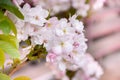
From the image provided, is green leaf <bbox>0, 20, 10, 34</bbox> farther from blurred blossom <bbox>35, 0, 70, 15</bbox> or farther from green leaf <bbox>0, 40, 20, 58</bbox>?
blurred blossom <bbox>35, 0, 70, 15</bbox>

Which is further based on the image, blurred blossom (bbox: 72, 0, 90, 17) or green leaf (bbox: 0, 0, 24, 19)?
blurred blossom (bbox: 72, 0, 90, 17)

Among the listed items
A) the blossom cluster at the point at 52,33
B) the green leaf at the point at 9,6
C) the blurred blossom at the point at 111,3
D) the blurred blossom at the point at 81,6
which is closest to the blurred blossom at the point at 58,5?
the blurred blossom at the point at 81,6

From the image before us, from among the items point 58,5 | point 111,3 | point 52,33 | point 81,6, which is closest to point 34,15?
point 52,33

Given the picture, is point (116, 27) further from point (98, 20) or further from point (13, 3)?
point (13, 3)

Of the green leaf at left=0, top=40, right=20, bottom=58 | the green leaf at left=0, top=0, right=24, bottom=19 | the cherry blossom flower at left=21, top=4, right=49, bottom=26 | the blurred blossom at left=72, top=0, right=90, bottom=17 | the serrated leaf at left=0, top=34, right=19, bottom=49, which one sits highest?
the blurred blossom at left=72, top=0, right=90, bottom=17

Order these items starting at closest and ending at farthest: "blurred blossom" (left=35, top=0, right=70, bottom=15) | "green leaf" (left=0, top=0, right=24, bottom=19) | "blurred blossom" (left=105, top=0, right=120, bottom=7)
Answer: "green leaf" (left=0, top=0, right=24, bottom=19), "blurred blossom" (left=35, top=0, right=70, bottom=15), "blurred blossom" (left=105, top=0, right=120, bottom=7)

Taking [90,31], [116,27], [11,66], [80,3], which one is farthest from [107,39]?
[11,66]

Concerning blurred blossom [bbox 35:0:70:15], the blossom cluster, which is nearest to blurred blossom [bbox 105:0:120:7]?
blurred blossom [bbox 35:0:70:15]

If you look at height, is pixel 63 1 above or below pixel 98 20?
below

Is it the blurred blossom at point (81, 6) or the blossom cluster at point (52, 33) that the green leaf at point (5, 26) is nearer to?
the blossom cluster at point (52, 33)
